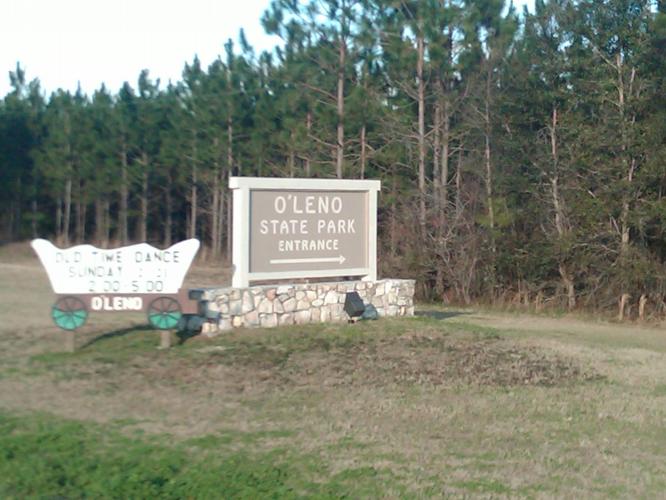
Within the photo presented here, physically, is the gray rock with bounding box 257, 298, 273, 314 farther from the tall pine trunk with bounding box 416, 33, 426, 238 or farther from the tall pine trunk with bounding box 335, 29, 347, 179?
the tall pine trunk with bounding box 335, 29, 347, 179

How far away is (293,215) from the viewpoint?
16406 millimetres

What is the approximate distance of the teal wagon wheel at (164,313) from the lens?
13766 millimetres

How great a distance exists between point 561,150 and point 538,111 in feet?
4.46

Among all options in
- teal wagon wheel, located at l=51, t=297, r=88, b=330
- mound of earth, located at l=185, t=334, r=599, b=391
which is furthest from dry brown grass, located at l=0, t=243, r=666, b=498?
teal wagon wheel, located at l=51, t=297, r=88, b=330

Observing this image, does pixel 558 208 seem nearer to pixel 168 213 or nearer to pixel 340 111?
pixel 340 111

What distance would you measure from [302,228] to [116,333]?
3631mm

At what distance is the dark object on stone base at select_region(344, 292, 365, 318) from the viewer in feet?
53.4

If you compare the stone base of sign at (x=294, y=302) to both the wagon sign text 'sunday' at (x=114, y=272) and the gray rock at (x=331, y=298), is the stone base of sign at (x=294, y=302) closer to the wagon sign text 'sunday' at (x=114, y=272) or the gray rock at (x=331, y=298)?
the gray rock at (x=331, y=298)

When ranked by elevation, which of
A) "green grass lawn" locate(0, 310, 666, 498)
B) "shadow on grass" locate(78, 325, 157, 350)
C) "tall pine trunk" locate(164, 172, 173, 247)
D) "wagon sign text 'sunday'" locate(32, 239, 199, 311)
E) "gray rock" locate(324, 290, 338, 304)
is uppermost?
"tall pine trunk" locate(164, 172, 173, 247)

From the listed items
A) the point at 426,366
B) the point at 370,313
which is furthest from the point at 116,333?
the point at 426,366

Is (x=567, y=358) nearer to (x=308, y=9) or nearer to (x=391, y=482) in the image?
(x=391, y=482)

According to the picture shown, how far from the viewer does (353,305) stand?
16.3 m

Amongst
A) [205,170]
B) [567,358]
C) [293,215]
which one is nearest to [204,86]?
[205,170]

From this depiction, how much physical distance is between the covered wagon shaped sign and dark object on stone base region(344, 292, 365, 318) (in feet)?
10.3
